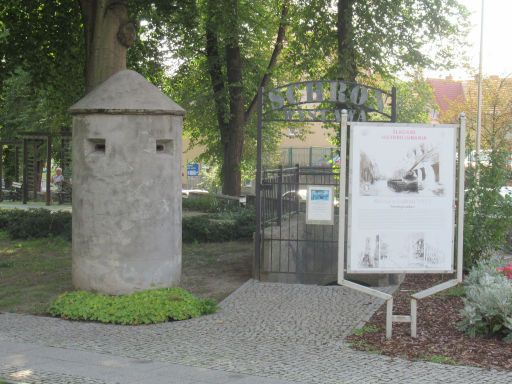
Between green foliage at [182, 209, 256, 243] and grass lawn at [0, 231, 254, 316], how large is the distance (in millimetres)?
353

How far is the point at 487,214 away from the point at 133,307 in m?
5.98

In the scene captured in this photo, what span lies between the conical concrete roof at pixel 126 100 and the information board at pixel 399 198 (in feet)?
9.49

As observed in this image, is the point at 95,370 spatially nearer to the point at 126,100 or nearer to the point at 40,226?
the point at 126,100

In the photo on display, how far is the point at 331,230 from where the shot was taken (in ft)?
41.6

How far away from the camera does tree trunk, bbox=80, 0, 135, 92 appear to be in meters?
14.1

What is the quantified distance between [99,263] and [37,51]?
38.9ft

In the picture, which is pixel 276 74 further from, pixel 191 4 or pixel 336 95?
pixel 336 95

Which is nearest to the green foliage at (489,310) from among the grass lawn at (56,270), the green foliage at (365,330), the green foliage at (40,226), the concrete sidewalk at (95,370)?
the green foliage at (365,330)

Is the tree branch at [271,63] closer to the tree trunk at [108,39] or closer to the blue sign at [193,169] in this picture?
the tree trunk at [108,39]

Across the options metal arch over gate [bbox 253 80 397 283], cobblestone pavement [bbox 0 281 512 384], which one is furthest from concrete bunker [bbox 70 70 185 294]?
metal arch over gate [bbox 253 80 397 283]

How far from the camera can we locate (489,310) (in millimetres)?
7895

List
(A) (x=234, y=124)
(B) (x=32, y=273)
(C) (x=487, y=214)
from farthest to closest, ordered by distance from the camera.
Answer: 1. (A) (x=234, y=124)
2. (B) (x=32, y=273)
3. (C) (x=487, y=214)

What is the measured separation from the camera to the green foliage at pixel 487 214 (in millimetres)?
11953

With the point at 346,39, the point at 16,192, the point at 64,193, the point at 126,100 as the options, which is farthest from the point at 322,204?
the point at 16,192
